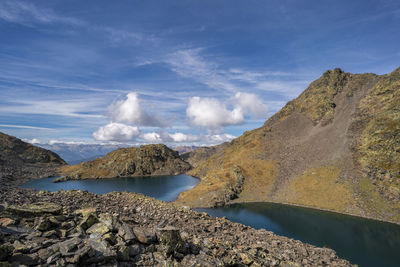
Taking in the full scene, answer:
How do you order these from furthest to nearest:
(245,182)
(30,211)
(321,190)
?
(245,182)
(321,190)
(30,211)

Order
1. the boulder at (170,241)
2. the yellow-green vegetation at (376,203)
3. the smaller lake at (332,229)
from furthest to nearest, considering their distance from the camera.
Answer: the yellow-green vegetation at (376,203), the smaller lake at (332,229), the boulder at (170,241)

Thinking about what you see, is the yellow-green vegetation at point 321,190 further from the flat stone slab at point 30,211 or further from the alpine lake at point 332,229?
the flat stone slab at point 30,211

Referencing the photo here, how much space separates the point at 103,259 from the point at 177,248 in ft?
21.1

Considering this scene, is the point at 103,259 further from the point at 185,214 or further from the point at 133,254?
the point at 185,214

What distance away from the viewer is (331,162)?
414 feet

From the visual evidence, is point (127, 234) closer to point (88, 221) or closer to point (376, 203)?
point (88, 221)

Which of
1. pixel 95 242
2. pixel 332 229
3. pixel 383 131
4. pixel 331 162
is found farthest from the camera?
pixel 331 162

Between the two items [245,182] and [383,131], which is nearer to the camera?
[383,131]

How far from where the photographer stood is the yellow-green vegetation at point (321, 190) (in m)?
101

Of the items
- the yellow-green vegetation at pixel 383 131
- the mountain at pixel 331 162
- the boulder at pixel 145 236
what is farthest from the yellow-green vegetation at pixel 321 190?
the boulder at pixel 145 236

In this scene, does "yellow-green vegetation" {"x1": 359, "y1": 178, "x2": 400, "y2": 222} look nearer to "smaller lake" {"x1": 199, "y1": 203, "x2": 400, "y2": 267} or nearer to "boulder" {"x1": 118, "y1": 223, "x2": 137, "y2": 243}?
"smaller lake" {"x1": 199, "y1": 203, "x2": 400, "y2": 267}

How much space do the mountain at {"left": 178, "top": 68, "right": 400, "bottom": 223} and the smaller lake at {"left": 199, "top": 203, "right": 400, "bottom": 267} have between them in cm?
860

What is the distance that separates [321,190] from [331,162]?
84.2ft

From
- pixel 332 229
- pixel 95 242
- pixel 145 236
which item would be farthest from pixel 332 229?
pixel 95 242
